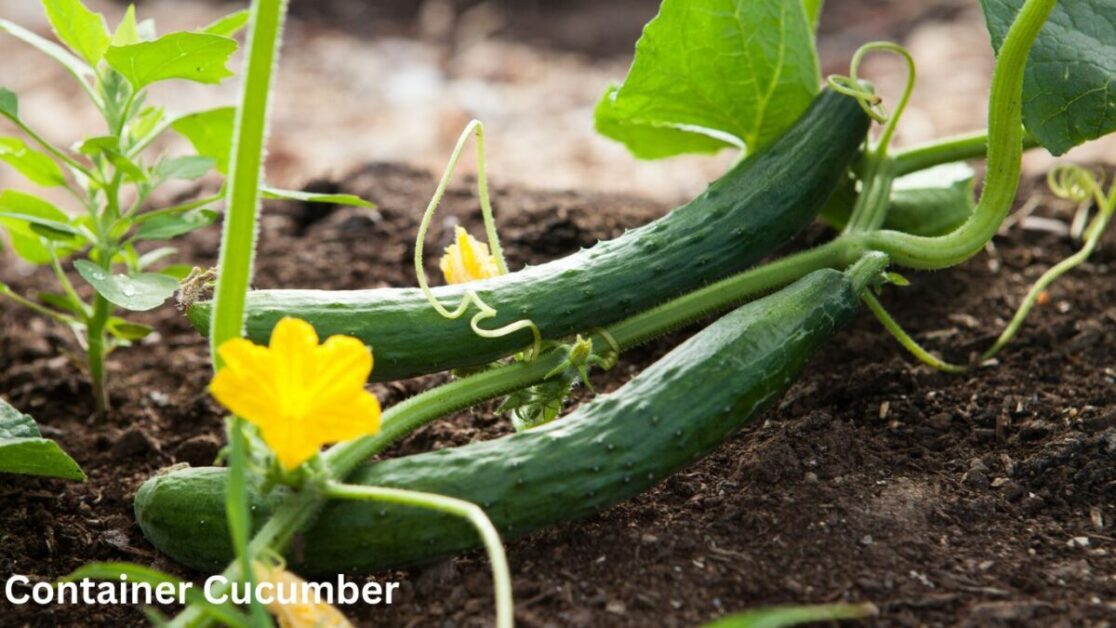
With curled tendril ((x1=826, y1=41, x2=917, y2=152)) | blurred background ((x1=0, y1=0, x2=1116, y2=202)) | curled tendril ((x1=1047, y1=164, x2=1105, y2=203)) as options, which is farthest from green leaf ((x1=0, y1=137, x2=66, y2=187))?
curled tendril ((x1=1047, y1=164, x2=1105, y2=203))

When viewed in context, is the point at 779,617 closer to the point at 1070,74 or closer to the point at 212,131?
the point at 1070,74

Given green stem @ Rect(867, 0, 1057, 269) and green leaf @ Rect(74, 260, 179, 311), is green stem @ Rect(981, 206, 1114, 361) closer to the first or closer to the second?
green stem @ Rect(867, 0, 1057, 269)

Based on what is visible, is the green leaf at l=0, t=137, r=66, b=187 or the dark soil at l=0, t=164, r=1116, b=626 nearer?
the dark soil at l=0, t=164, r=1116, b=626

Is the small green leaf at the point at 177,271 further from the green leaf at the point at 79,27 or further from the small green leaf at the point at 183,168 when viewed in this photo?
the green leaf at the point at 79,27

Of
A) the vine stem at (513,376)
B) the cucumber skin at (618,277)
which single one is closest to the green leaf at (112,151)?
the cucumber skin at (618,277)

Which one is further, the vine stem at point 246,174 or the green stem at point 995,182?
the green stem at point 995,182

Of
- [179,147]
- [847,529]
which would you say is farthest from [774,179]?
[179,147]
